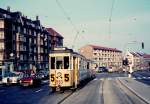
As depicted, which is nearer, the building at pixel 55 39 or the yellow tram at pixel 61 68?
the yellow tram at pixel 61 68

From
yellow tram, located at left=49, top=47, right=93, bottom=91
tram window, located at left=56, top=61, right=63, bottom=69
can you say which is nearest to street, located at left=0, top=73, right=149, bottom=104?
yellow tram, located at left=49, top=47, right=93, bottom=91

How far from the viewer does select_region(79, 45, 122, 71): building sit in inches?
6471

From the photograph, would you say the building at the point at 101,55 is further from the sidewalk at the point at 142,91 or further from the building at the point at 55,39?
the sidewalk at the point at 142,91

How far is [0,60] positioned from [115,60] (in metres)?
121

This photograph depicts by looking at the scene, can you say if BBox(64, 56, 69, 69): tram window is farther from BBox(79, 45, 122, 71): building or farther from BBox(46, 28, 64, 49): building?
BBox(79, 45, 122, 71): building

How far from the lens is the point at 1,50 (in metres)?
73.4

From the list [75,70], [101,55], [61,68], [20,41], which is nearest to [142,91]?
[75,70]

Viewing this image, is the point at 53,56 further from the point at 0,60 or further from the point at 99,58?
the point at 99,58

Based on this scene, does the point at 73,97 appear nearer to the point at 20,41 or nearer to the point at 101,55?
the point at 20,41

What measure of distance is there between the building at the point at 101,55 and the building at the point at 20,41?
202 feet

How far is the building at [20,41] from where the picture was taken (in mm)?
74250

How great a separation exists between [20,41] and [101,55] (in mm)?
95912

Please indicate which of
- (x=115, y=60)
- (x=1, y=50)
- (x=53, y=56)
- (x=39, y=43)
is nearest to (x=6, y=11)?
(x=1, y=50)

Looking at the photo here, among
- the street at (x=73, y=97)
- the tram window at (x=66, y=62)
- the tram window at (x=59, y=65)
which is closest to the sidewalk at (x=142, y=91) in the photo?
the street at (x=73, y=97)
